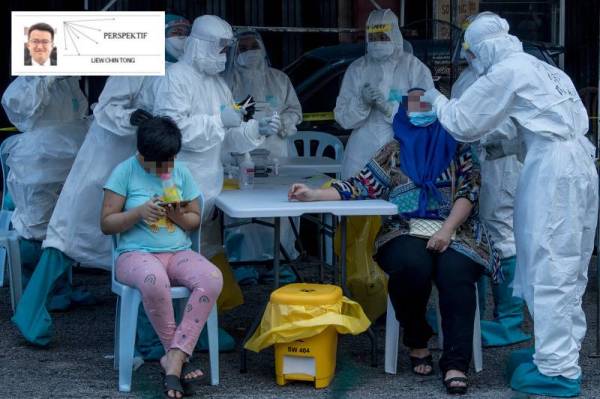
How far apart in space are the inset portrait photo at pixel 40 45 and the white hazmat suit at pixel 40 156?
0.93m

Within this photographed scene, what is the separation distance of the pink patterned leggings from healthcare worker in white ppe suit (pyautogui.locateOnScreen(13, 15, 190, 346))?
2.43ft

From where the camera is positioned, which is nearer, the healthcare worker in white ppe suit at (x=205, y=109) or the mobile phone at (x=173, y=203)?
the mobile phone at (x=173, y=203)

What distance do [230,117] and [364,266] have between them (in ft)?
3.31

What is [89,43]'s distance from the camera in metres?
4.68

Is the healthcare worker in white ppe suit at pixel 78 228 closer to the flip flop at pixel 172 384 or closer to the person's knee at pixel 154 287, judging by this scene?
the person's knee at pixel 154 287

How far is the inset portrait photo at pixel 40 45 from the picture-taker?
4734 millimetres

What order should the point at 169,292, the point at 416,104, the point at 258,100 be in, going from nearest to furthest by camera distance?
the point at 169,292
the point at 416,104
the point at 258,100

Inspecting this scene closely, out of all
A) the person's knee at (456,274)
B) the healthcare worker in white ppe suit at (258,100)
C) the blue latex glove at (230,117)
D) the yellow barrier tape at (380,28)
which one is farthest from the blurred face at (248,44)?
the person's knee at (456,274)

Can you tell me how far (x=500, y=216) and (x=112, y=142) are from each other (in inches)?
69.5

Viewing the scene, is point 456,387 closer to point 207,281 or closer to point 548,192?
point 548,192

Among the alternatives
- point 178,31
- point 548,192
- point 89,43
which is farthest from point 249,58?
point 548,192

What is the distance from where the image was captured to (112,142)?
5.25 metres

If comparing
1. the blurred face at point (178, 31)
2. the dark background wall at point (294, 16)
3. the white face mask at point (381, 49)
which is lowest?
the white face mask at point (381, 49)

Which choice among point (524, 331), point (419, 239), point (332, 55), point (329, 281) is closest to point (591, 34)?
point (332, 55)
